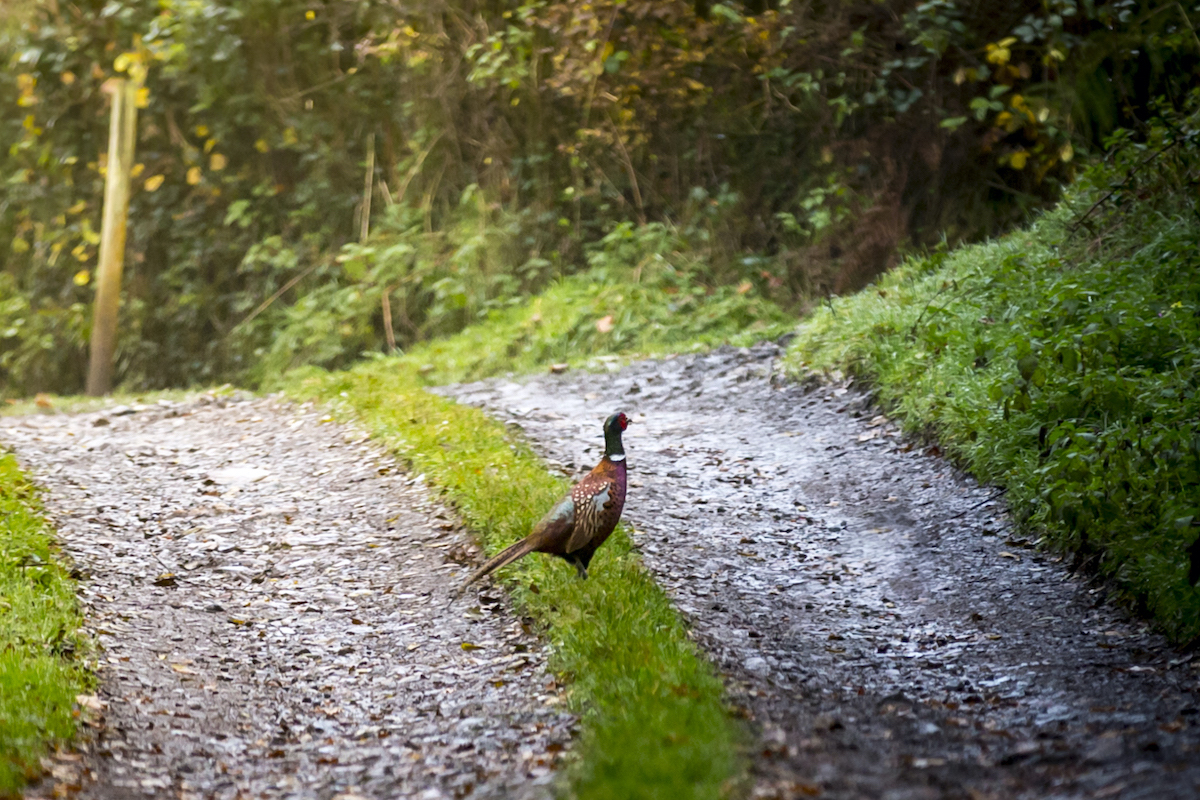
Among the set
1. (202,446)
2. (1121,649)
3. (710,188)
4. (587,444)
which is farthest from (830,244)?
(1121,649)

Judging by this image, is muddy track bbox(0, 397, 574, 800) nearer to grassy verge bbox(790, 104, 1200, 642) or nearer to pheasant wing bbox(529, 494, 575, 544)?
pheasant wing bbox(529, 494, 575, 544)

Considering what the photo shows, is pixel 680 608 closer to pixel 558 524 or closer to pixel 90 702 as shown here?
pixel 558 524

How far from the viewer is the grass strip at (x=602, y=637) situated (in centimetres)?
329

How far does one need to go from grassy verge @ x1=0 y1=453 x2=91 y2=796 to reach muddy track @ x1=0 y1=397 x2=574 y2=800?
0.41 ft

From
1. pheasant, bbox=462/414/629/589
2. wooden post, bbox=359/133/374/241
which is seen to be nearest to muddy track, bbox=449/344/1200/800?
pheasant, bbox=462/414/629/589

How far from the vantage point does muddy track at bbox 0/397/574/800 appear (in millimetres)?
3820

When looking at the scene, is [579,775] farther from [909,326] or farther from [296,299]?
[296,299]

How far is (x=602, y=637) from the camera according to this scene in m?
4.51

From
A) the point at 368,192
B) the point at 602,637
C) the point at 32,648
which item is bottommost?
the point at 602,637

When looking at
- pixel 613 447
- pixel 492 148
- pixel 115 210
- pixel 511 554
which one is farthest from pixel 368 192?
pixel 511 554

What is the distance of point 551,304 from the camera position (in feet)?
A: 44.2

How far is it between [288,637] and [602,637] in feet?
5.36

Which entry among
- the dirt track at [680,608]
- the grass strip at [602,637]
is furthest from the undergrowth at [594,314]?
the grass strip at [602,637]

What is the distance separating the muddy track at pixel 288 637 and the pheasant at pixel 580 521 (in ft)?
1.31
